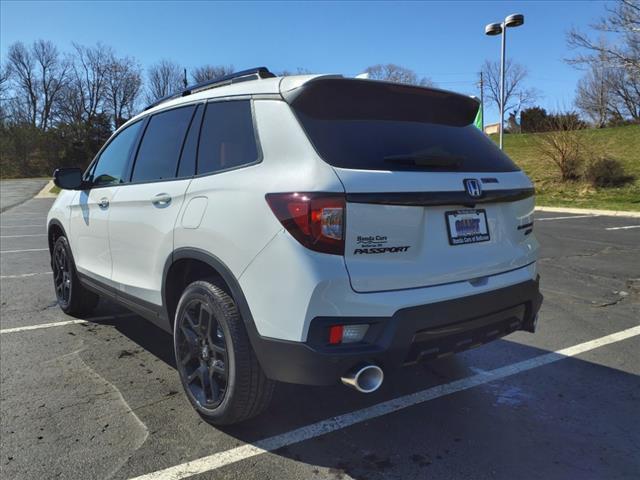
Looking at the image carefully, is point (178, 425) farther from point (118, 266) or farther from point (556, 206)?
point (556, 206)

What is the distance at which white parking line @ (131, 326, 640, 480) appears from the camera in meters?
2.53

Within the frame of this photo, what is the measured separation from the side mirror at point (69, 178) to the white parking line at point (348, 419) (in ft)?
9.25

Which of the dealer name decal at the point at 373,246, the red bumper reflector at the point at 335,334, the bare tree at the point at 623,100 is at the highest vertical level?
the bare tree at the point at 623,100

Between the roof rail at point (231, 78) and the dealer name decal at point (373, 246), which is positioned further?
the roof rail at point (231, 78)

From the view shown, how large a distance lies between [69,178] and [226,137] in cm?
219

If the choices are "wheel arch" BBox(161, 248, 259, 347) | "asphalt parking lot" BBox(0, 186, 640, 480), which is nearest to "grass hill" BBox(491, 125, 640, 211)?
"asphalt parking lot" BBox(0, 186, 640, 480)

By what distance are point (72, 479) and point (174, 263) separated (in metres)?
1.21

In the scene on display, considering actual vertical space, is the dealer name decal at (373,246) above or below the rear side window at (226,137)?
below

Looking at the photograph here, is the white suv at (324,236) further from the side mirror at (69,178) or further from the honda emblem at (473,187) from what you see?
the side mirror at (69,178)

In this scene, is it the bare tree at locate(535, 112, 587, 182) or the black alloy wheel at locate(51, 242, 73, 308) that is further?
the bare tree at locate(535, 112, 587, 182)

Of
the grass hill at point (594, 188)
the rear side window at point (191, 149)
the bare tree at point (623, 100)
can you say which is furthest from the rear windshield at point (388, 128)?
the bare tree at point (623, 100)

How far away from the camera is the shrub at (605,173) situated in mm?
20641

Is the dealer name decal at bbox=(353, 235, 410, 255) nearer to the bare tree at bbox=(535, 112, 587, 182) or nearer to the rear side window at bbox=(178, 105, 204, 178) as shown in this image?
the rear side window at bbox=(178, 105, 204, 178)

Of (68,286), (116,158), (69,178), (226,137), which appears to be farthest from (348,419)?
(68,286)
